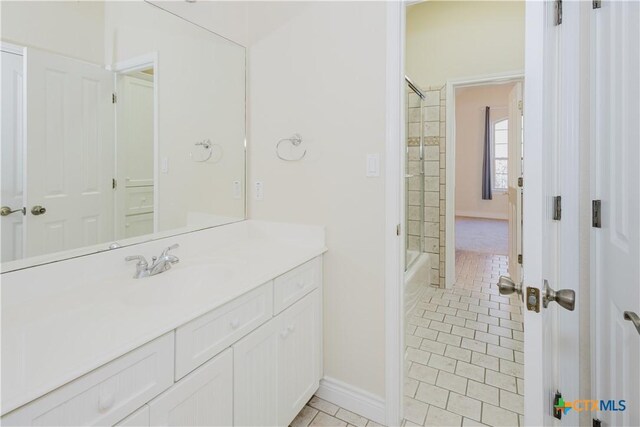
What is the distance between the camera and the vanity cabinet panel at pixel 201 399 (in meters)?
0.90

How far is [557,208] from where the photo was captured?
3.40 feet

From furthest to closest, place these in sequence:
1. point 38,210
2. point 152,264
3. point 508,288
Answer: point 152,264, point 38,210, point 508,288

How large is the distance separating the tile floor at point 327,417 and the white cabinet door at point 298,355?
116 mm

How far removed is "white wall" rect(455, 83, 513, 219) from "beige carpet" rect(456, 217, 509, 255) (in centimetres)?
30

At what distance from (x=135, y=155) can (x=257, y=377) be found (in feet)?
3.60

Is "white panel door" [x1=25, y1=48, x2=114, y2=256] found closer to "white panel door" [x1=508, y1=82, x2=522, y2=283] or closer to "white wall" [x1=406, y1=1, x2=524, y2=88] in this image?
"white wall" [x1=406, y1=1, x2=524, y2=88]

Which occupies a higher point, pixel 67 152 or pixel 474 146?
pixel 474 146

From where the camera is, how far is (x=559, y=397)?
107cm

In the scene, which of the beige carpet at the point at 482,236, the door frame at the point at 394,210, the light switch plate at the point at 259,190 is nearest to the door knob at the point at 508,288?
the door frame at the point at 394,210

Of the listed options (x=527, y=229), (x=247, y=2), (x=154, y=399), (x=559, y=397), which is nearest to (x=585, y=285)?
(x=559, y=397)

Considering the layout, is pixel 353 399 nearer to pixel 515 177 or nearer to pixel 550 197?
pixel 550 197

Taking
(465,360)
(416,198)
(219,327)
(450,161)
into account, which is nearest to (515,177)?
(450,161)

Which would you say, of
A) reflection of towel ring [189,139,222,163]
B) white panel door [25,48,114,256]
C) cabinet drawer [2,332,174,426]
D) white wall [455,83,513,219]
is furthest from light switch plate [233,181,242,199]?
white wall [455,83,513,219]

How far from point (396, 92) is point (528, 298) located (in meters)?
1.07
